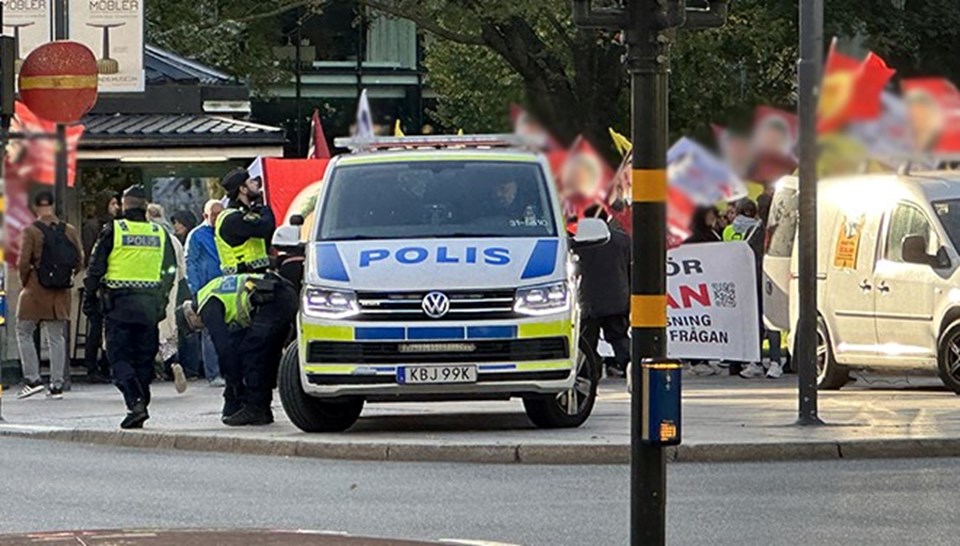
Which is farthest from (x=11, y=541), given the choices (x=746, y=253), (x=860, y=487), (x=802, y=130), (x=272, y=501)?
(x=746, y=253)

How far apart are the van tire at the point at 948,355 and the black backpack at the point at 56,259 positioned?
7.77 metres

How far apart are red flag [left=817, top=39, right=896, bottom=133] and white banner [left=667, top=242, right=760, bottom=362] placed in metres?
1.71

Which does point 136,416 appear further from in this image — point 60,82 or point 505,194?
point 60,82

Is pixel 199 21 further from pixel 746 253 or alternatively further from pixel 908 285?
pixel 908 285

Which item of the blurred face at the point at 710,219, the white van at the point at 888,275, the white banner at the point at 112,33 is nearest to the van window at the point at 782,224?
the white van at the point at 888,275

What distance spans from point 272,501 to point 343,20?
5062cm

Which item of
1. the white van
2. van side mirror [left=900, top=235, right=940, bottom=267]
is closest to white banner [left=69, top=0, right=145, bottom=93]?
the white van

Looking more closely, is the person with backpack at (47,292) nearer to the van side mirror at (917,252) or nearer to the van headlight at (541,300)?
the van side mirror at (917,252)

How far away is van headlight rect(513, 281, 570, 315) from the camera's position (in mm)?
16156

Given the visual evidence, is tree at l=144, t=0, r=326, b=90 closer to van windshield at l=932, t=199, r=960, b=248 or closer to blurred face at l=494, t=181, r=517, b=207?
van windshield at l=932, t=199, r=960, b=248

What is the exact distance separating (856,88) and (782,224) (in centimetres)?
183

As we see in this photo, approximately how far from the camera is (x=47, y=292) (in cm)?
2277

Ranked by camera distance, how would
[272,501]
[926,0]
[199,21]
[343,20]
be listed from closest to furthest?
[272,501] → [926,0] → [199,21] → [343,20]

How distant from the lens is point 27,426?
18500 mm
